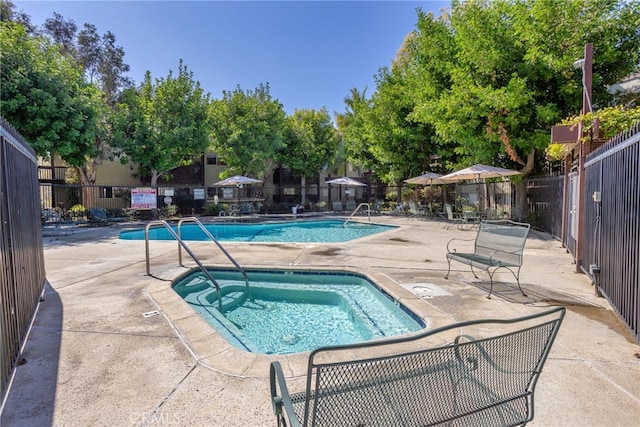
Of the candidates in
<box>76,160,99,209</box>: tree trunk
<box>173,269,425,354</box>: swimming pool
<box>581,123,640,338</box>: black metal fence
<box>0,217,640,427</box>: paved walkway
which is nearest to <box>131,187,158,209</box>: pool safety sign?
<box>76,160,99,209</box>: tree trunk

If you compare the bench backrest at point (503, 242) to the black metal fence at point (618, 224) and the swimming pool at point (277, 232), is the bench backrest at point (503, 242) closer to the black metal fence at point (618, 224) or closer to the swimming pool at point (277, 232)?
the black metal fence at point (618, 224)

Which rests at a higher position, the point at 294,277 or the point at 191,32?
the point at 191,32

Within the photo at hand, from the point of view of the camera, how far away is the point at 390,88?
18.0 meters

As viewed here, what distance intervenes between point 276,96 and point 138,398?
75.1 ft

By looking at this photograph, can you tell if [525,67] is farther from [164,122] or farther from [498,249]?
[164,122]

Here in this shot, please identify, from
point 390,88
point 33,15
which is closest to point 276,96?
point 390,88

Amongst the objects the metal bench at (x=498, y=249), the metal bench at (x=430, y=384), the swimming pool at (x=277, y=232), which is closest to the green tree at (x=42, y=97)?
the swimming pool at (x=277, y=232)

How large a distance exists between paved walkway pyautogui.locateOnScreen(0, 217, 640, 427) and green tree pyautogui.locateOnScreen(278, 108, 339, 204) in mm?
18945

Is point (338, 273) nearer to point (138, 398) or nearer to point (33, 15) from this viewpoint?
point (138, 398)

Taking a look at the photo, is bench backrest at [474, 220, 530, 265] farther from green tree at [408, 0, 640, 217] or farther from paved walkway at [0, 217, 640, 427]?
green tree at [408, 0, 640, 217]

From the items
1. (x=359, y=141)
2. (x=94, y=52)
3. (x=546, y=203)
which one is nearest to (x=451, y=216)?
(x=546, y=203)

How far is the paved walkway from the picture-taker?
7.19ft

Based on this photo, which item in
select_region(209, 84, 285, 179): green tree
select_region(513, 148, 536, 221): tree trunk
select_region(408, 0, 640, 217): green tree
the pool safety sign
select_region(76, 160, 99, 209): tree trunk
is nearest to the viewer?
select_region(408, 0, 640, 217): green tree

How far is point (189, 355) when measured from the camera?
2977mm
